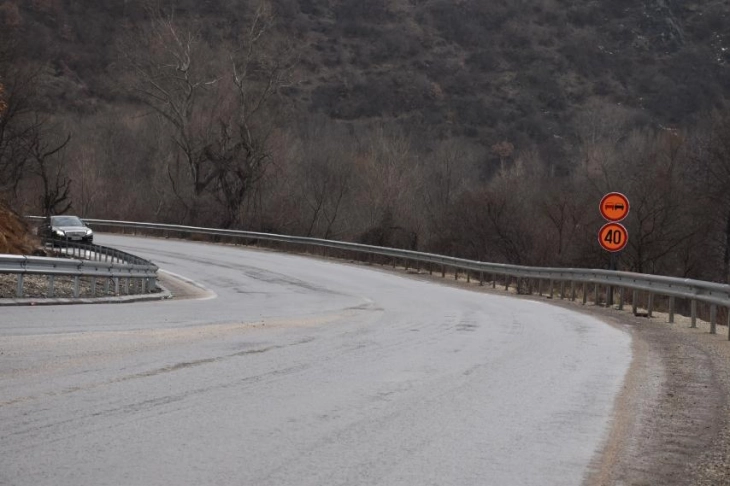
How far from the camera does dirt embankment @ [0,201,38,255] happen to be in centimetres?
2470

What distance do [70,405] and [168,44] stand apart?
52358mm

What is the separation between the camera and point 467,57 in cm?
13750

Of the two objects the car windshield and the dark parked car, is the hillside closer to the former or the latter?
the car windshield

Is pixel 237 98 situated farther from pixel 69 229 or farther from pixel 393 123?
pixel 393 123

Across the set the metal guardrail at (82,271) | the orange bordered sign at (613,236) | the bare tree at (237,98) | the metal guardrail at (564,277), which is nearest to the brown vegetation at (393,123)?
the bare tree at (237,98)

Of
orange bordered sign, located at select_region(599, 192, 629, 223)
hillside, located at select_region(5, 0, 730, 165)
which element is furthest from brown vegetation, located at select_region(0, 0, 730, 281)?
orange bordered sign, located at select_region(599, 192, 629, 223)

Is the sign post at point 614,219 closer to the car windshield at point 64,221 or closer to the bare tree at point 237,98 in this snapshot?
the car windshield at point 64,221

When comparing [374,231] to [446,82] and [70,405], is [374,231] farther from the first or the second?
[446,82]

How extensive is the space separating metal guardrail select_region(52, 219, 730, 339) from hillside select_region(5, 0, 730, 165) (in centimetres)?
6268

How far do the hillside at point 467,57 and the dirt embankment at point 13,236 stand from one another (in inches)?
3308

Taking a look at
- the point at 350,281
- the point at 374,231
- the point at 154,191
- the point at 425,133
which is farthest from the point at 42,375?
the point at 425,133

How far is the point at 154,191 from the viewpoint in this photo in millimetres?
71125

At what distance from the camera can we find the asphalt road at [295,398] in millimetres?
6633

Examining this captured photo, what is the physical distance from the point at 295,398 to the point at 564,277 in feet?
67.1
